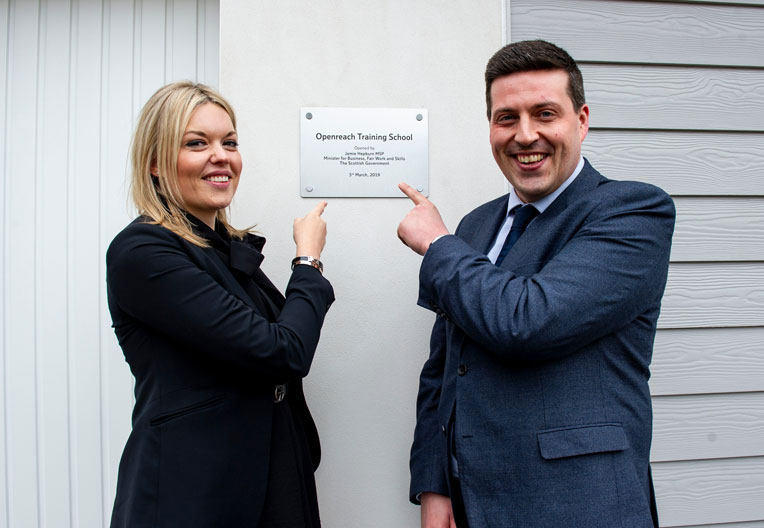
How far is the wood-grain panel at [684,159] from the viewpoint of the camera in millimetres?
2133

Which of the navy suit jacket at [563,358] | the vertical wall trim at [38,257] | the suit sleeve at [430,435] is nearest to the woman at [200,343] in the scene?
the suit sleeve at [430,435]

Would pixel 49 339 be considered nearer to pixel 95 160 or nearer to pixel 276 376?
pixel 95 160

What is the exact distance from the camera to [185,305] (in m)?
1.23

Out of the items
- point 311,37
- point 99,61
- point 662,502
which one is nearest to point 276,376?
point 311,37

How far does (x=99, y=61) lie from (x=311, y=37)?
2.89 feet

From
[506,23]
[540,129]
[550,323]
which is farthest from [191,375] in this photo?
[506,23]

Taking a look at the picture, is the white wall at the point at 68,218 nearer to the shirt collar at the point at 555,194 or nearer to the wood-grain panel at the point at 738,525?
the shirt collar at the point at 555,194

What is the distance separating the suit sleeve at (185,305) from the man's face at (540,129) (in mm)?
755

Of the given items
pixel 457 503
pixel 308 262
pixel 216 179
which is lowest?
pixel 457 503

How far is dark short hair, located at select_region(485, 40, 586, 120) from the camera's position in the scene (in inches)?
54.2

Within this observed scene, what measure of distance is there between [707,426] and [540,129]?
1553mm

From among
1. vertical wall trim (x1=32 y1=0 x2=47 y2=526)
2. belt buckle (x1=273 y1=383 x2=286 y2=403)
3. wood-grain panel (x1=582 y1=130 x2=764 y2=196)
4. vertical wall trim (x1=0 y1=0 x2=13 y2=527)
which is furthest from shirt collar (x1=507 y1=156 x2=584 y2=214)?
vertical wall trim (x1=0 y1=0 x2=13 y2=527)

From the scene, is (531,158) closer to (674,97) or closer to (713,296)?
(674,97)

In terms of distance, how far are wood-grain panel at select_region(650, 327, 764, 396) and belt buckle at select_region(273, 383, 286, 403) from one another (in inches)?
59.3
